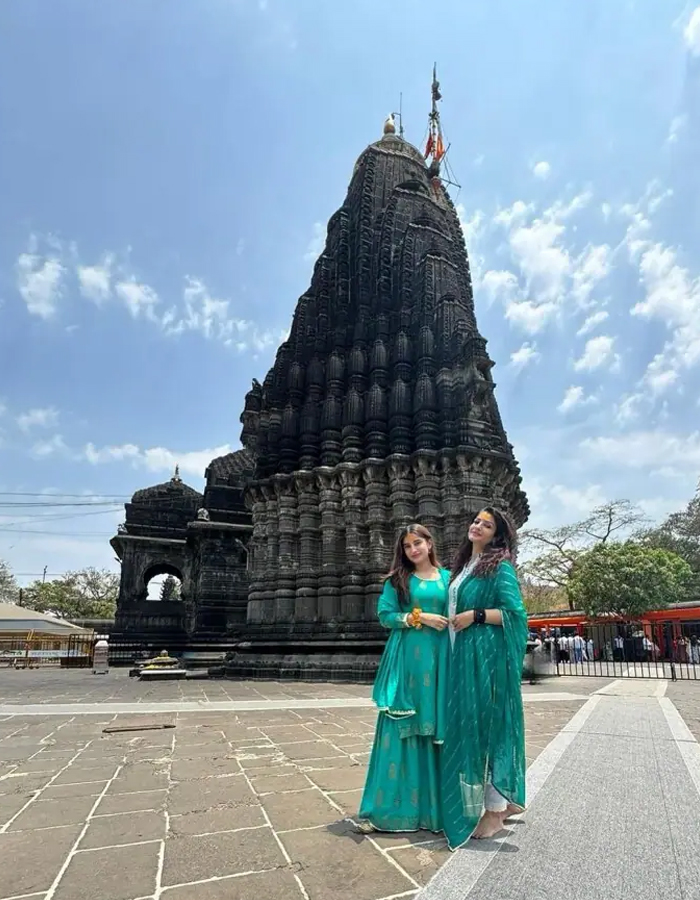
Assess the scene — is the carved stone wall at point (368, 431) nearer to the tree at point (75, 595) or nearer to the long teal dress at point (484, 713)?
the long teal dress at point (484, 713)

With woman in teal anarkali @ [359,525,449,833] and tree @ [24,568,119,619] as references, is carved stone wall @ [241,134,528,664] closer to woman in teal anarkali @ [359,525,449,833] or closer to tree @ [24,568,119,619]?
woman in teal anarkali @ [359,525,449,833]

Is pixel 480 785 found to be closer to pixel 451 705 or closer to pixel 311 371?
pixel 451 705

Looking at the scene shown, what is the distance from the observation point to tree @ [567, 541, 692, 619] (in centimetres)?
2897

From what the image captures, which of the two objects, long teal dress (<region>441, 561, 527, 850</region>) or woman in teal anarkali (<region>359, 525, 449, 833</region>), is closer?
long teal dress (<region>441, 561, 527, 850</region>)

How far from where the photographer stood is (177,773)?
4277 millimetres

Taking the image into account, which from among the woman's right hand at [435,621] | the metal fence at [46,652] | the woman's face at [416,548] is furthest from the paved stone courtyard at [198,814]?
the metal fence at [46,652]

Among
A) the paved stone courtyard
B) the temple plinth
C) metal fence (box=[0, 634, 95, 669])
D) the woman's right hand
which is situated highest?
the temple plinth

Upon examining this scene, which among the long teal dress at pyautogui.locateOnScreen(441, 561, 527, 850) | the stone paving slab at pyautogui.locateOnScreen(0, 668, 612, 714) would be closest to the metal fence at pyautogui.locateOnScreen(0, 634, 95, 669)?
the stone paving slab at pyautogui.locateOnScreen(0, 668, 612, 714)

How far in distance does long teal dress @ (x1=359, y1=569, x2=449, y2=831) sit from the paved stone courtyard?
0.42 ft

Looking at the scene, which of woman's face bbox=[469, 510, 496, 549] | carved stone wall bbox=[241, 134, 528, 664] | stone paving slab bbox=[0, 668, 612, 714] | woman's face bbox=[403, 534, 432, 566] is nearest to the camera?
woman's face bbox=[469, 510, 496, 549]

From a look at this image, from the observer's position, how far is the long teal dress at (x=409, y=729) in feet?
9.99

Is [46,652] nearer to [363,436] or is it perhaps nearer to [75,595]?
[363,436]

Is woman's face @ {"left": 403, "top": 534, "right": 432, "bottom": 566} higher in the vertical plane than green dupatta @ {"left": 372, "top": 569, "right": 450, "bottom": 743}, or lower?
higher

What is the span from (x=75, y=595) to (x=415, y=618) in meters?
62.7
